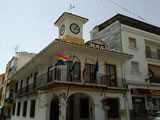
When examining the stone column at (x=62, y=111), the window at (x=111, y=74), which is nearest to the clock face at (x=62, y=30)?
the window at (x=111, y=74)

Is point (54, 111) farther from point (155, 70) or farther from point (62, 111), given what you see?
point (155, 70)

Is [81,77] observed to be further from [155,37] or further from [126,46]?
[155,37]

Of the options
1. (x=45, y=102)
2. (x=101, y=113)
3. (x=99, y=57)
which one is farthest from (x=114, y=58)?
(x=45, y=102)

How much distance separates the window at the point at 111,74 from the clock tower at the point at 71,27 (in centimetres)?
338

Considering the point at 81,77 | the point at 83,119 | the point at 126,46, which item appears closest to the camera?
the point at 81,77

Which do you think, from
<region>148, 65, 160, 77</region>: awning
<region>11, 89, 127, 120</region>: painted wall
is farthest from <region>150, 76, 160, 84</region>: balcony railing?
<region>11, 89, 127, 120</region>: painted wall

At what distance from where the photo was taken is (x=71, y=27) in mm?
16000

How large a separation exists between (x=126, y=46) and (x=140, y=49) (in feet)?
6.50

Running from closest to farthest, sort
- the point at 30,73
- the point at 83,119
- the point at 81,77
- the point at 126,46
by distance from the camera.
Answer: the point at 81,77 < the point at 83,119 < the point at 126,46 < the point at 30,73

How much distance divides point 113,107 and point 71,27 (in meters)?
8.03

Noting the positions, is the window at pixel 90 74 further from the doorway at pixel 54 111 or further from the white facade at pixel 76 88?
the doorway at pixel 54 111

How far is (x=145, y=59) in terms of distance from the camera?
711 inches

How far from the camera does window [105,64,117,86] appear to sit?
14.6 meters

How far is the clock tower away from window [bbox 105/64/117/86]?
338cm
